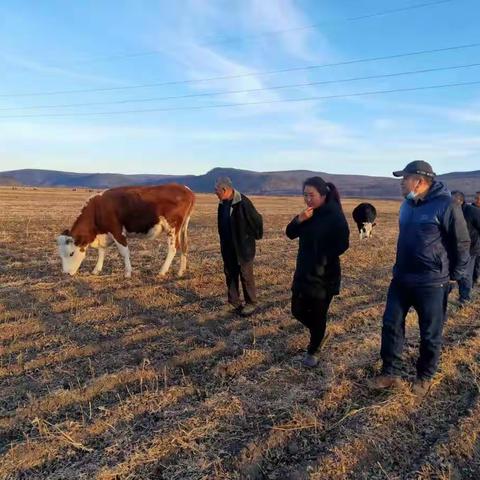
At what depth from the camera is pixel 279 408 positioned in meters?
4.44

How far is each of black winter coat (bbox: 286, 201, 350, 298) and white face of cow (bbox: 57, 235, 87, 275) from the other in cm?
620

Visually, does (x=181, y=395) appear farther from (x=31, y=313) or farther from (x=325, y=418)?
(x=31, y=313)

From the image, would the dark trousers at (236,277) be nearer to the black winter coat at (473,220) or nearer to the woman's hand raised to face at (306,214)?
the woman's hand raised to face at (306,214)

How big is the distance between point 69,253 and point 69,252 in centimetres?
2

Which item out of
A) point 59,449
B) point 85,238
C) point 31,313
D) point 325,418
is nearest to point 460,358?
point 325,418

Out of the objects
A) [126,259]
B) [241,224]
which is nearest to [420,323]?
[241,224]

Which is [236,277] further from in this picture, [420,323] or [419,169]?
[419,169]

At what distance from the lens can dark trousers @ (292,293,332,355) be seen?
5.32 m

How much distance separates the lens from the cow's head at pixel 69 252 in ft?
33.0

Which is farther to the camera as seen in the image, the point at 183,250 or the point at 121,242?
the point at 183,250

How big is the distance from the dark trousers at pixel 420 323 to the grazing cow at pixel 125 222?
6.18 m

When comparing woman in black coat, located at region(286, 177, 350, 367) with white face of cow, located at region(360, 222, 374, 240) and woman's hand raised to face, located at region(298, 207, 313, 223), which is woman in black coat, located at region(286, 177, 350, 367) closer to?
woman's hand raised to face, located at region(298, 207, 313, 223)

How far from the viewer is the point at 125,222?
1067 cm

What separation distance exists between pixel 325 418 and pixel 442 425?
1006 mm
